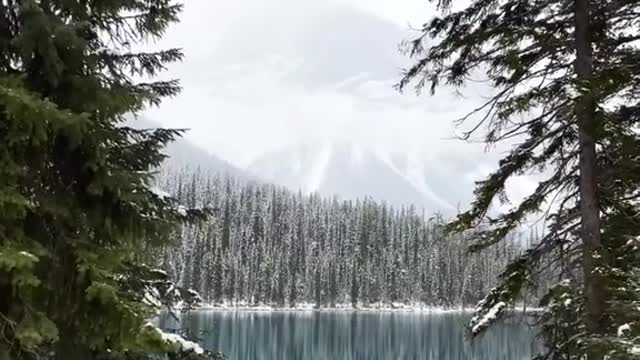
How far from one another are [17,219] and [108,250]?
0.63m

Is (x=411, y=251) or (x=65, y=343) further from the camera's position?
(x=411, y=251)

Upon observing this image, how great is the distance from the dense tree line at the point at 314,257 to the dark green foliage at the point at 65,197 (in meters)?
98.0

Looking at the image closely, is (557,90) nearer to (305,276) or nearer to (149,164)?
(149,164)

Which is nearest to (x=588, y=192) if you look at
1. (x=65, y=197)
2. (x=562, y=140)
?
(x=562, y=140)

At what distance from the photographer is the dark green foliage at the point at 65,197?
4266 mm

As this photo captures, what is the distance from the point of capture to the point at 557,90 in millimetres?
6863

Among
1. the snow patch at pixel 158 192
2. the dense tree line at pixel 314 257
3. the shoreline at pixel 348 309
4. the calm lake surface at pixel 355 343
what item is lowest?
the calm lake surface at pixel 355 343

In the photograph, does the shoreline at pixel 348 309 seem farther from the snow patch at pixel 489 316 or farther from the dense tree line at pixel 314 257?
the snow patch at pixel 489 316

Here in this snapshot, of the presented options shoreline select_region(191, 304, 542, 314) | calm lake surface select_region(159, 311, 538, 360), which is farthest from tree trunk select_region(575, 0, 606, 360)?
shoreline select_region(191, 304, 542, 314)

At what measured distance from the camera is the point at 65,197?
4.81 metres

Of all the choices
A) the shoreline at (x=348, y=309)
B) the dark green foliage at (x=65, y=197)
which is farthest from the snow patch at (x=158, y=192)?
the shoreline at (x=348, y=309)

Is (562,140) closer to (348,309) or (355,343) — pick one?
(355,343)

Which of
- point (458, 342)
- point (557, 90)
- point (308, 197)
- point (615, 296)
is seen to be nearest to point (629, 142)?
point (557, 90)

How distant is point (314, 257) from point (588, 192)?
11556cm
